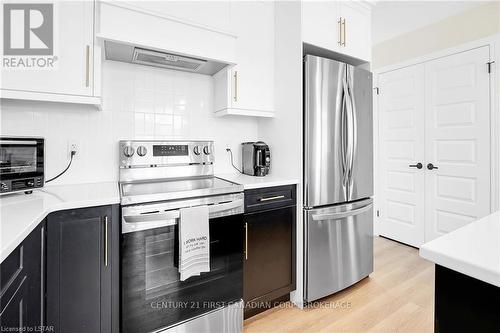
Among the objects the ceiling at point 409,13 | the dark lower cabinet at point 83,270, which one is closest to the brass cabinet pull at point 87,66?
the dark lower cabinet at point 83,270

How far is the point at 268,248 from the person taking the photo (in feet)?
6.07

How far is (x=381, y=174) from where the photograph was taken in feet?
11.3

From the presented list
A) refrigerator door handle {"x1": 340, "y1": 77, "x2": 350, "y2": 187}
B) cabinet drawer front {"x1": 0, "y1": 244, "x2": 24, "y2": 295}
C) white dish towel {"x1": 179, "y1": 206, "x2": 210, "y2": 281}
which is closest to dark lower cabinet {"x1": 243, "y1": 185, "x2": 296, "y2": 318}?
white dish towel {"x1": 179, "y1": 206, "x2": 210, "y2": 281}

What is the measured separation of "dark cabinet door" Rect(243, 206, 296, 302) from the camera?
5.82ft

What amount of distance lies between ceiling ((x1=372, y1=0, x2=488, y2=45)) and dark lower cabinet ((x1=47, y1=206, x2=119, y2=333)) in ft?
9.99

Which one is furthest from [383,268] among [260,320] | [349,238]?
[260,320]

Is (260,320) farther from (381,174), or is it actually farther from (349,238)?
(381,174)

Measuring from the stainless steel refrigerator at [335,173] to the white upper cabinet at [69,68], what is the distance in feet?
4.53

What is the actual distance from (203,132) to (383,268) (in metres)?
2.17

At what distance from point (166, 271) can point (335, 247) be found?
4.24 ft

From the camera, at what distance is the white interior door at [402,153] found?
303 cm

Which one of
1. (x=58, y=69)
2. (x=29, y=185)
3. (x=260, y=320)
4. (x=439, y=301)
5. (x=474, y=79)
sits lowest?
(x=260, y=320)

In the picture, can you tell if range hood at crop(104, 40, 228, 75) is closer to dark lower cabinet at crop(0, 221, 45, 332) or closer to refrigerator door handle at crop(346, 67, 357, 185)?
refrigerator door handle at crop(346, 67, 357, 185)

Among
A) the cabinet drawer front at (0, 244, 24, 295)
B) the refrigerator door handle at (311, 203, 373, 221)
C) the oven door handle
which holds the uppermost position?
the oven door handle
